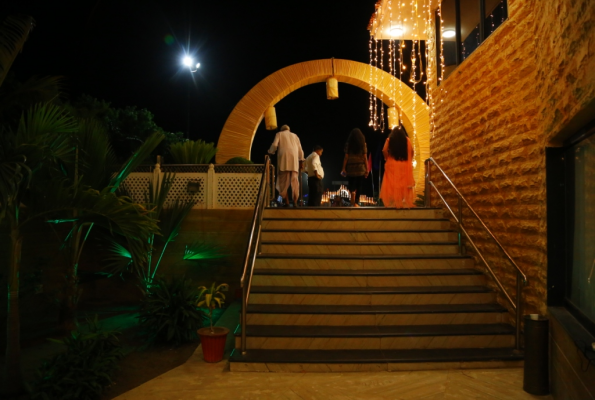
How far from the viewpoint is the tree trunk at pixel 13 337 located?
4586 mm

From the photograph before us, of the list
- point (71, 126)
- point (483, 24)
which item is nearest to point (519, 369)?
point (483, 24)

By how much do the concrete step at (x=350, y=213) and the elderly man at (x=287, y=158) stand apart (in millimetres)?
806

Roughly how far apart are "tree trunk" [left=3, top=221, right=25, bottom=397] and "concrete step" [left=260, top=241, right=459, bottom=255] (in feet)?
11.2

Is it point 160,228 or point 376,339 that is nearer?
point 376,339

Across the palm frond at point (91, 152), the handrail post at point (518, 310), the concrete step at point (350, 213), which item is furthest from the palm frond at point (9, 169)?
the handrail post at point (518, 310)

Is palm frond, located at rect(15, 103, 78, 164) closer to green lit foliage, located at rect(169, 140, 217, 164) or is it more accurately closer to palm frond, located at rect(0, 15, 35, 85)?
palm frond, located at rect(0, 15, 35, 85)

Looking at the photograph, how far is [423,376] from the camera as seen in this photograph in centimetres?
478

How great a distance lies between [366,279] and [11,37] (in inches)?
207

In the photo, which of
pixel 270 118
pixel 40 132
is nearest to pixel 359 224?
pixel 40 132

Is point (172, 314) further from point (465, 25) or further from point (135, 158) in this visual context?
point (465, 25)

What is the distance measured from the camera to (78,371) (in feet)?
14.2

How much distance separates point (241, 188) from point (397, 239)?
3.40m

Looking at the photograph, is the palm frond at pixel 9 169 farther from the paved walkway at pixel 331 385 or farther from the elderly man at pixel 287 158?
the elderly man at pixel 287 158

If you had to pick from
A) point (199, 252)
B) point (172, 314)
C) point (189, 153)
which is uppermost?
point (189, 153)
